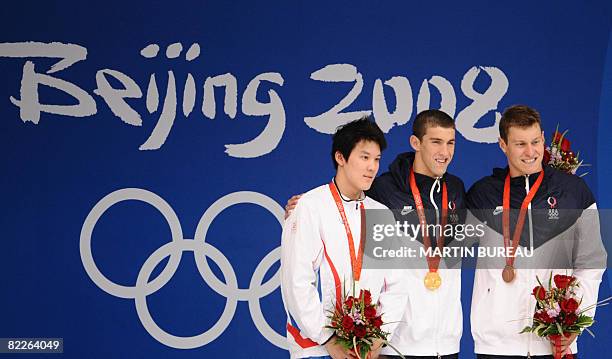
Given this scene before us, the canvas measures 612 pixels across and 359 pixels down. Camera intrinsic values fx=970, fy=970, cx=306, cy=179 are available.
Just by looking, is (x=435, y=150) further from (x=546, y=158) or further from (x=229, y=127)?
(x=229, y=127)

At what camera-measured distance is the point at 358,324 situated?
4.21 meters

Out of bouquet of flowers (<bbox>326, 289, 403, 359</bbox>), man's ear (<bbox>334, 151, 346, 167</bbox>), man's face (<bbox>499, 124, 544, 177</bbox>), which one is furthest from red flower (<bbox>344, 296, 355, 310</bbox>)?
man's face (<bbox>499, 124, 544, 177</bbox>)

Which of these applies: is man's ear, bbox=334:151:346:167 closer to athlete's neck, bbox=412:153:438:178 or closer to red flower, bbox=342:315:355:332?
athlete's neck, bbox=412:153:438:178

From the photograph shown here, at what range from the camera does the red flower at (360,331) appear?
4211 mm

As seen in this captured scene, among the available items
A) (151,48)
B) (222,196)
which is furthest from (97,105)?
(222,196)

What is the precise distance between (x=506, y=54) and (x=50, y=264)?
10.9ft

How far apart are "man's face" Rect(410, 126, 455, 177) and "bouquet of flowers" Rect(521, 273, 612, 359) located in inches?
28.4

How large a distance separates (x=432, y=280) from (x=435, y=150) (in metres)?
0.61

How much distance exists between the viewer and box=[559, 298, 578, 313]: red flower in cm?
430

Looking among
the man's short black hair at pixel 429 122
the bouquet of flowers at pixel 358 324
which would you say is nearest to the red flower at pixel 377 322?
the bouquet of flowers at pixel 358 324

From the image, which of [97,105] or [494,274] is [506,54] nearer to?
[494,274]

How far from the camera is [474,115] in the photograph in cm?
643

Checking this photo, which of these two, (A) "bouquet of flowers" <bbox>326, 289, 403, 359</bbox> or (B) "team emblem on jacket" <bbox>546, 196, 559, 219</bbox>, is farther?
(B) "team emblem on jacket" <bbox>546, 196, 559, 219</bbox>

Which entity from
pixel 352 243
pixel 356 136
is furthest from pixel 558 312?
Answer: pixel 356 136
